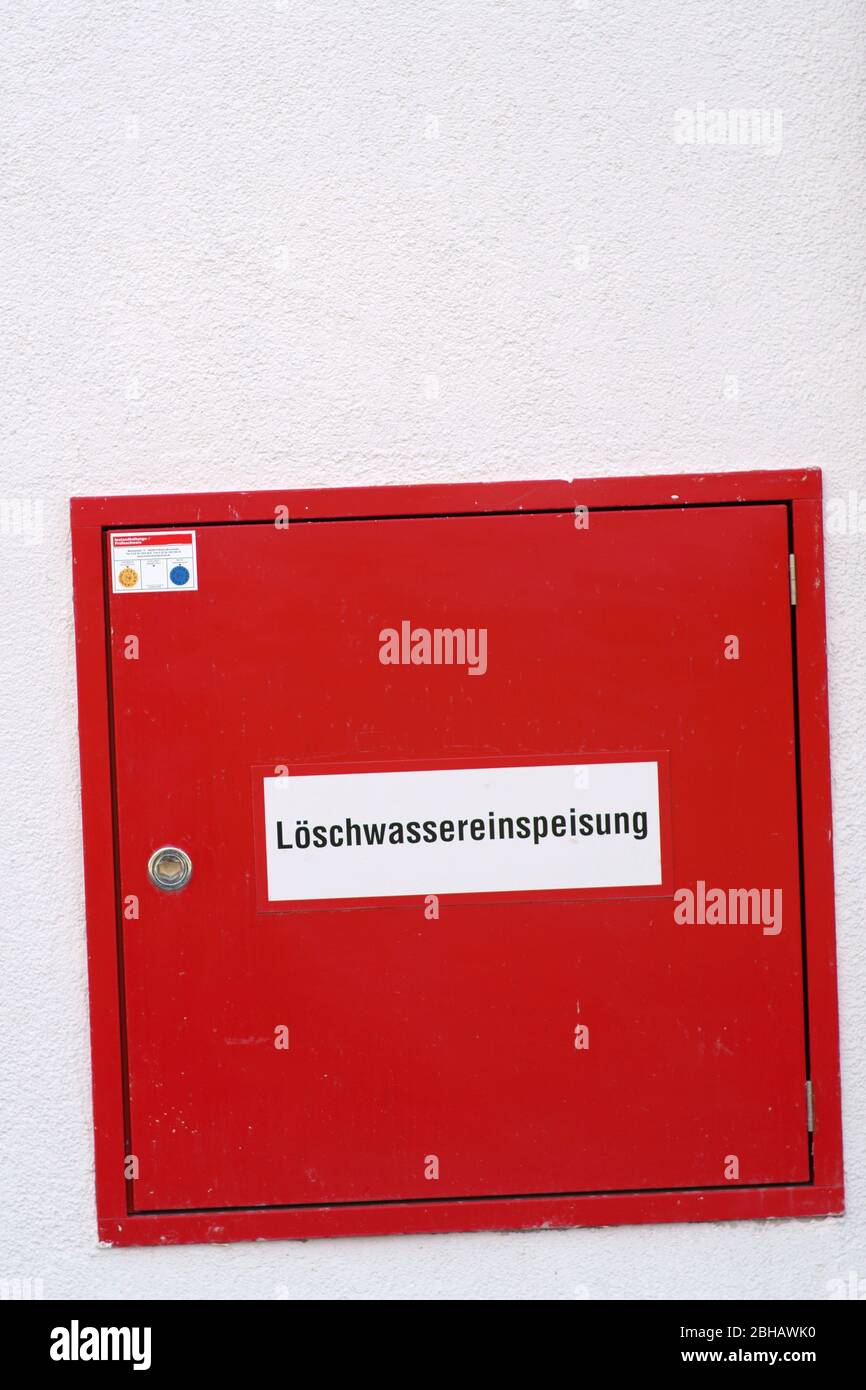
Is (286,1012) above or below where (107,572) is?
below

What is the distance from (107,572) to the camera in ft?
7.38

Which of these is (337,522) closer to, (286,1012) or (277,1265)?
(286,1012)

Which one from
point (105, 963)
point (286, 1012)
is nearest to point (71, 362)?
point (105, 963)

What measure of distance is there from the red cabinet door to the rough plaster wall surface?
0.55 ft

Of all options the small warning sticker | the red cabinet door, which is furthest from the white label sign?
the small warning sticker

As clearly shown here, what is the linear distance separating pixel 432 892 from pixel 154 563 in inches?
33.3

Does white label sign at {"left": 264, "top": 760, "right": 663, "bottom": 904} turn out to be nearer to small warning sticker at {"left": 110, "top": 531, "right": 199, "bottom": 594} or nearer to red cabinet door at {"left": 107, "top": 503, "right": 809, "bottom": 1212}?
red cabinet door at {"left": 107, "top": 503, "right": 809, "bottom": 1212}

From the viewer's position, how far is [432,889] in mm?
2234

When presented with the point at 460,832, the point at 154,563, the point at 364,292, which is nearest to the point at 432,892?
the point at 460,832

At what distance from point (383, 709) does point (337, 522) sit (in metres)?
0.38

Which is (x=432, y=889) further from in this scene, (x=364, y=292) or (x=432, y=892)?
(x=364, y=292)

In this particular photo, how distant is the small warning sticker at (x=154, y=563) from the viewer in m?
2.23

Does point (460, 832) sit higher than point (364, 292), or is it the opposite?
point (364, 292)

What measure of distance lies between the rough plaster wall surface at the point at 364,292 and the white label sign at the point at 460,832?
1.56 feet
